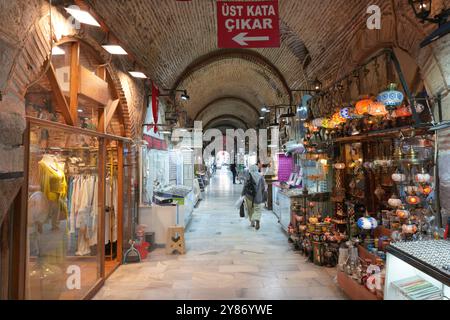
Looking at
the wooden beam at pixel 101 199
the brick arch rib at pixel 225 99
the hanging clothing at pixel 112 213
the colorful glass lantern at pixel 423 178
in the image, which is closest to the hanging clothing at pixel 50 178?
the wooden beam at pixel 101 199

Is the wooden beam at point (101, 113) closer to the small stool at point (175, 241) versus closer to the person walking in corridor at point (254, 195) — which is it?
the small stool at point (175, 241)

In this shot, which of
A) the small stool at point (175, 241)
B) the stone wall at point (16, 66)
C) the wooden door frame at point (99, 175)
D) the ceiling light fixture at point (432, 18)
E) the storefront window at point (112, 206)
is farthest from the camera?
the small stool at point (175, 241)

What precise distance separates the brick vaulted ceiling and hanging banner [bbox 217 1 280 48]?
156 centimetres

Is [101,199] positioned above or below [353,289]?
above

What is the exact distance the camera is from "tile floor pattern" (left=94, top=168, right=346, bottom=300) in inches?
135

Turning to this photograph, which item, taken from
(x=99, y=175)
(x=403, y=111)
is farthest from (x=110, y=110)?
(x=403, y=111)

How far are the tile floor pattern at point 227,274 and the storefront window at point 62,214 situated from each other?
49 centimetres

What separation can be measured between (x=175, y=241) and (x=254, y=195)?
2.66 meters

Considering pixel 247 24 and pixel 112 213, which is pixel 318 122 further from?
pixel 112 213

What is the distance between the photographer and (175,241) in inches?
196

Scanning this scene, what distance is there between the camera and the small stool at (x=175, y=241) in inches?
195

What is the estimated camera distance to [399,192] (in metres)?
4.00

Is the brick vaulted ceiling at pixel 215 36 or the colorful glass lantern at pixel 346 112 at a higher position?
the brick vaulted ceiling at pixel 215 36
